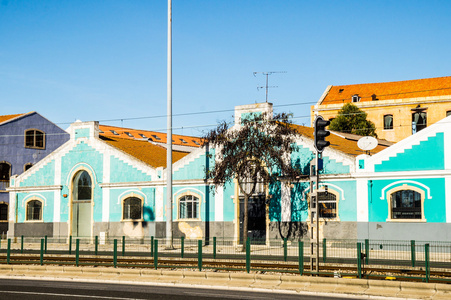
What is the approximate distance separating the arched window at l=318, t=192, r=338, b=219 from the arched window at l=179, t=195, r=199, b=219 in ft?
27.0

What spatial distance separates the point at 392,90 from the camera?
76125mm

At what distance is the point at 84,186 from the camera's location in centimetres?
4166

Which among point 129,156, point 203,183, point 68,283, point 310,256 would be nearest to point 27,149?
point 129,156

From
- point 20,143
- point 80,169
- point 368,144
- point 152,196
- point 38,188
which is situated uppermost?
point 20,143

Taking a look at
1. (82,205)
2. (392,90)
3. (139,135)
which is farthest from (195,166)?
(139,135)

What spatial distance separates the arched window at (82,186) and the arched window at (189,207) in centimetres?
734

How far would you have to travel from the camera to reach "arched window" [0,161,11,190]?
52.2 metres

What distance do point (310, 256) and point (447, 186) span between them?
1310cm

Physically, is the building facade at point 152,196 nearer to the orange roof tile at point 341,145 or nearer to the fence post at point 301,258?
the orange roof tile at point 341,145

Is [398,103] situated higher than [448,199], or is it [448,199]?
[398,103]

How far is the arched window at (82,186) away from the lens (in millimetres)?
41375

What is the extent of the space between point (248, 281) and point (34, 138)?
4152 centimetres

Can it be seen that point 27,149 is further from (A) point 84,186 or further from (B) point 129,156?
(B) point 129,156

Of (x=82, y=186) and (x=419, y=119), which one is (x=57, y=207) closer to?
(x=82, y=186)
